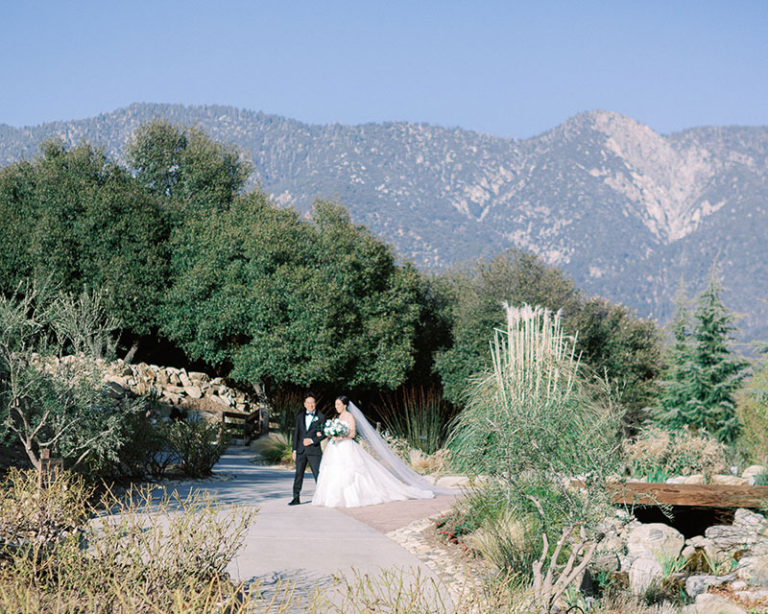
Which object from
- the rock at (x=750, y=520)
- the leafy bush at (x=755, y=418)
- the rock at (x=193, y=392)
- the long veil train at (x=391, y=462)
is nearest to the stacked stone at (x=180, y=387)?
the rock at (x=193, y=392)

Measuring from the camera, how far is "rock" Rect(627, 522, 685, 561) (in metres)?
8.92

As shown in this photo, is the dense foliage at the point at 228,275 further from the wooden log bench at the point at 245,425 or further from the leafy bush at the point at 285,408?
the wooden log bench at the point at 245,425

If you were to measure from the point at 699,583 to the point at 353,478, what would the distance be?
436cm

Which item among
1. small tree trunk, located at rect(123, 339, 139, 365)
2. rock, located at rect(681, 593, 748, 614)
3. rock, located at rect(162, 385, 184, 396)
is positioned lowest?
rock, located at rect(681, 593, 748, 614)

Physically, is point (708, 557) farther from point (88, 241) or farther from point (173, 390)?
point (88, 241)

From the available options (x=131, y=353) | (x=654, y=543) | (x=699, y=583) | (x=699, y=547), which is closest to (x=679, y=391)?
(x=699, y=547)

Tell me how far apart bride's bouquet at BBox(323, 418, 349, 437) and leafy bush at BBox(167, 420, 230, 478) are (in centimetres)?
212

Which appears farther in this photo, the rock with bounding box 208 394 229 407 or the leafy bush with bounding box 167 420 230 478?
the rock with bounding box 208 394 229 407

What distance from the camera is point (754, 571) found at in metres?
8.50

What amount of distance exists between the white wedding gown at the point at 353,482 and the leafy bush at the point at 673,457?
3.93 m

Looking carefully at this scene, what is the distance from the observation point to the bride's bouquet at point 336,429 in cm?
1096

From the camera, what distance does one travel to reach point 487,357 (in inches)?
951

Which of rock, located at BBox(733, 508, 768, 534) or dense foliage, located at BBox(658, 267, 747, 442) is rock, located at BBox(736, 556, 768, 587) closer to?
rock, located at BBox(733, 508, 768, 534)

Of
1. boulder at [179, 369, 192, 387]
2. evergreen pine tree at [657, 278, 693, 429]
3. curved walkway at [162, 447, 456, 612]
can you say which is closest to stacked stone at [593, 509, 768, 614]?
curved walkway at [162, 447, 456, 612]
